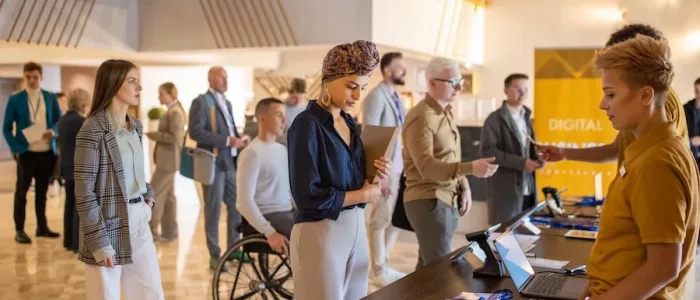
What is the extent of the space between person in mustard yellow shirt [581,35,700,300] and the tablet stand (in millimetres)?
817

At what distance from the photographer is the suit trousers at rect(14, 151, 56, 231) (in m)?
7.43

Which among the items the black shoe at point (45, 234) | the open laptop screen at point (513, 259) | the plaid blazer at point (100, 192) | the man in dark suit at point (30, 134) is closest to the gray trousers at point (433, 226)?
the open laptop screen at point (513, 259)

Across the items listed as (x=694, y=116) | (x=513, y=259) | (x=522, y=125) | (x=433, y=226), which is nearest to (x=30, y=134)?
(x=522, y=125)

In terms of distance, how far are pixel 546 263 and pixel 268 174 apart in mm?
1987

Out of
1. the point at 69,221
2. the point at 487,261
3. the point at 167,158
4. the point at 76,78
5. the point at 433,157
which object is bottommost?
the point at 69,221

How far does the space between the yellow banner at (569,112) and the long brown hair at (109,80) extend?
613cm

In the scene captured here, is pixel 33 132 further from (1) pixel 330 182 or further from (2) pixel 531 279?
(2) pixel 531 279

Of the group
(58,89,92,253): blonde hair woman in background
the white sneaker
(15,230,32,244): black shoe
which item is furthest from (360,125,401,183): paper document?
(15,230,32,244): black shoe

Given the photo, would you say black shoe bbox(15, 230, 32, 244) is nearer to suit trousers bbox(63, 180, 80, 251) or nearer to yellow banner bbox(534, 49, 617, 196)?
suit trousers bbox(63, 180, 80, 251)

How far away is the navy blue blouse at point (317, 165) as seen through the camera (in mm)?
2639

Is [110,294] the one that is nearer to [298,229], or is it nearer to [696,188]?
[298,229]

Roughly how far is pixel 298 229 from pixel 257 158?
5.50ft

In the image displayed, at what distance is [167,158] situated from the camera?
7535mm

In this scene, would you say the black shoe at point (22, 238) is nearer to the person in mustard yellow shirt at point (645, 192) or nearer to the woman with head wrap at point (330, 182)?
the woman with head wrap at point (330, 182)
